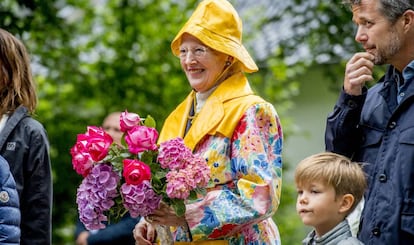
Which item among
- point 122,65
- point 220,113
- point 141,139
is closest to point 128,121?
point 141,139

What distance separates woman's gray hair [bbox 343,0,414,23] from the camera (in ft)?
13.8

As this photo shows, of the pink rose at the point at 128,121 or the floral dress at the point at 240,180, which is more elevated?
the pink rose at the point at 128,121

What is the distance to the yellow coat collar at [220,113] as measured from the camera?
14.7 ft

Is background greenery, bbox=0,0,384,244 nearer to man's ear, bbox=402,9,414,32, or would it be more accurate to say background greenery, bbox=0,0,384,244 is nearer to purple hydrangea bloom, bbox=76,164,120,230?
man's ear, bbox=402,9,414,32

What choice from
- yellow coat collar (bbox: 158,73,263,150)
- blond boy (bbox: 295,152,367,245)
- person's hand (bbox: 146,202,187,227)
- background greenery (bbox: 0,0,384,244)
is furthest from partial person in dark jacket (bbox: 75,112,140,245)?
background greenery (bbox: 0,0,384,244)

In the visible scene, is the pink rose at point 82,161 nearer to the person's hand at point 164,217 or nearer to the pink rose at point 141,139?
the pink rose at point 141,139

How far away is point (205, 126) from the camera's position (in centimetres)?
450

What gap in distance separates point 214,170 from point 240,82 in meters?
0.51

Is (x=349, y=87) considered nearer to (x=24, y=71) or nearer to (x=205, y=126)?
(x=205, y=126)

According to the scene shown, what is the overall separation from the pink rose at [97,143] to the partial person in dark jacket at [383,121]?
1.02 metres

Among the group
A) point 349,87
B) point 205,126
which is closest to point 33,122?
point 205,126

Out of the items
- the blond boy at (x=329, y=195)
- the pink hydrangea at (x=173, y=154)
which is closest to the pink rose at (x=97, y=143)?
the pink hydrangea at (x=173, y=154)

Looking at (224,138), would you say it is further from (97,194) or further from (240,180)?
(97,194)

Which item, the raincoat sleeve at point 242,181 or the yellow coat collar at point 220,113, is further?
the yellow coat collar at point 220,113
